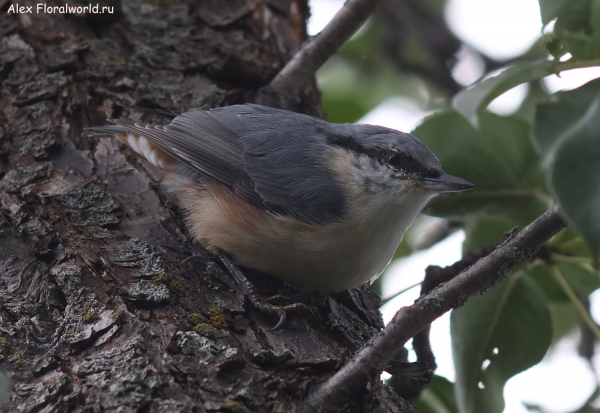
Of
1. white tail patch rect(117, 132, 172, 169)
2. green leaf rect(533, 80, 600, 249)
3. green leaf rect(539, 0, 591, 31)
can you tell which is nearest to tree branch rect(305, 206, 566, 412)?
green leaf rect(533, 80, 600, 249)

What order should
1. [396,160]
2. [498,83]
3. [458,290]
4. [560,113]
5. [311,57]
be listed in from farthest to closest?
[311,57], [396,160], [498,83], [560,113], [458,290]

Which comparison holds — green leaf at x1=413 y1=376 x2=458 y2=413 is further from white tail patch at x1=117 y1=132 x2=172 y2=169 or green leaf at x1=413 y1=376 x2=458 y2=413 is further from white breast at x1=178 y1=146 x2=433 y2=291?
white tail patch at x1=117 y1=132 x2=172 y2=169

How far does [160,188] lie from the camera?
8.45 feet

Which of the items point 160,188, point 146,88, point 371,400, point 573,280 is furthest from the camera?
point 146,88

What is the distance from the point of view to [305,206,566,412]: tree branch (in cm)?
150

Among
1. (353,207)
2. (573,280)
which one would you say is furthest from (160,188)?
(573,280)

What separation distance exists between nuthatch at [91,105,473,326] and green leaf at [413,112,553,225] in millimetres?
79

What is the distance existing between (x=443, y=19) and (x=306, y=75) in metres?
2.02

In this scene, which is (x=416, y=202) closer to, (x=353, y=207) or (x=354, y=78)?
(x=353, y=207)

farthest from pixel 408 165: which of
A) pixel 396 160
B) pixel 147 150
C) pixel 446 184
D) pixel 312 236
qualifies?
pixel 147 150

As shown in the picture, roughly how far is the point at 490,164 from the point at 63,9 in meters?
2.22

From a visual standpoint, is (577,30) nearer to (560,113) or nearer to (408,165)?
(560,113)

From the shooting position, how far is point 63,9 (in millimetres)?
3133

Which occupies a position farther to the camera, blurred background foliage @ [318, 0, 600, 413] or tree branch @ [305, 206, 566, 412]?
tree branch @ [305, 206, 566, 412]
